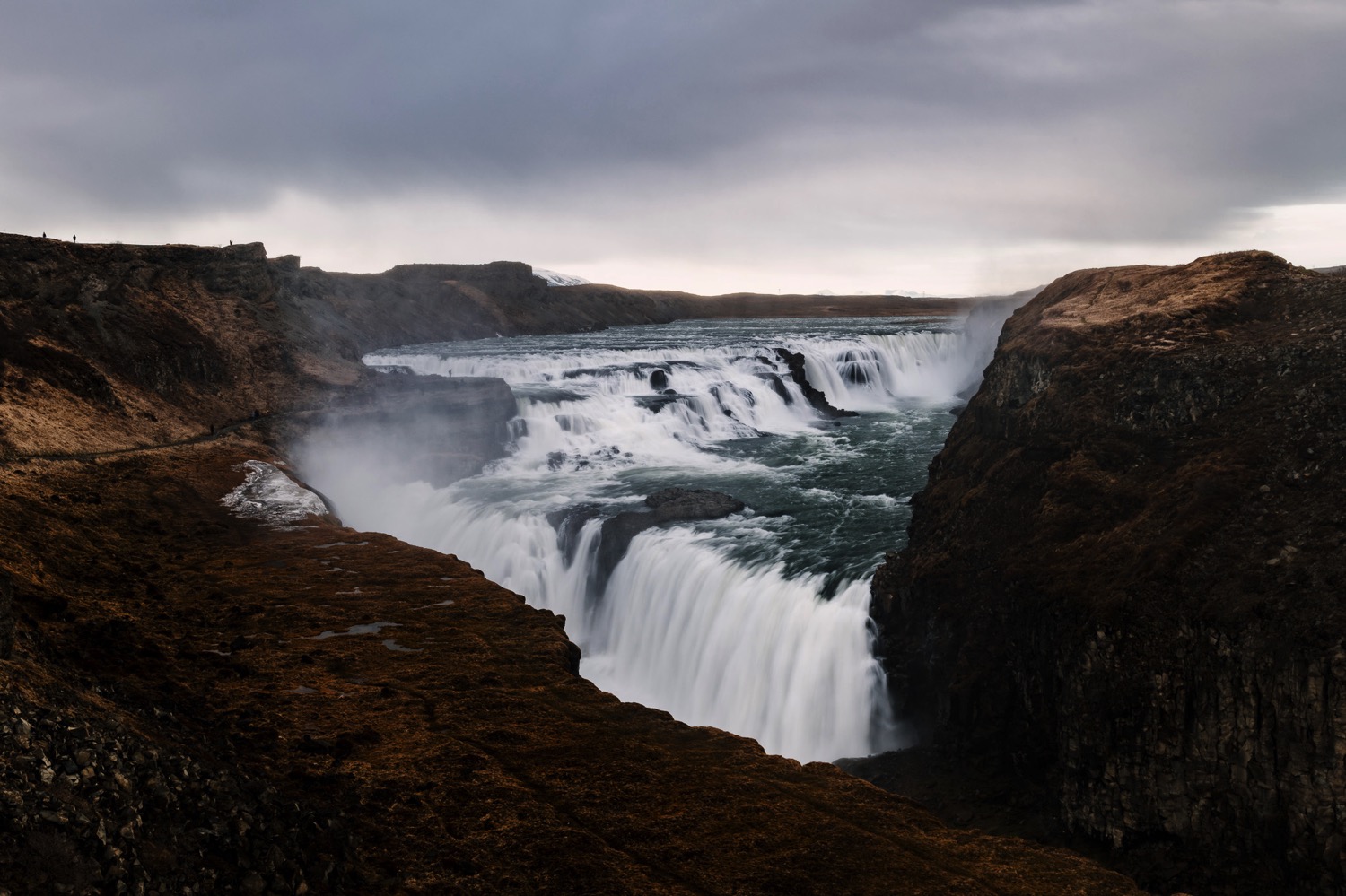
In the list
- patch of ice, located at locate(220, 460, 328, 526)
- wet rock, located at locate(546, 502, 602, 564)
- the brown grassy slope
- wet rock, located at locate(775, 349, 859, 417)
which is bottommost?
wet rock, located at locate(546, 502, 602, 564)

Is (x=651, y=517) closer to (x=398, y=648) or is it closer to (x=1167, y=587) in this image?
(x=398, y=648)

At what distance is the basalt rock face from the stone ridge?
369 cm

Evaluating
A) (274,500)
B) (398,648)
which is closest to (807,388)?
(274,500)

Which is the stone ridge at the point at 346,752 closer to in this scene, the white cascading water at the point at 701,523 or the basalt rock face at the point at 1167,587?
the basalt rock face at the point at 1167,587

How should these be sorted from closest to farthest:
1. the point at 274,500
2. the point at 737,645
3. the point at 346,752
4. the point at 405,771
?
the point at 405,771 < the point at 346,752 < the point at 737,645 < the point at 274,500

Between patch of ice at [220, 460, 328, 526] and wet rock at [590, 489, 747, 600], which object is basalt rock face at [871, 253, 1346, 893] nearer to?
wet rock at [590, 489, 747, 600]

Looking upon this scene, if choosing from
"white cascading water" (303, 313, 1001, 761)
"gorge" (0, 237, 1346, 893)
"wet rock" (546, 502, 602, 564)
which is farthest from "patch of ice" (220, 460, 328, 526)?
"wet rock" (546, 502, 602, 564)

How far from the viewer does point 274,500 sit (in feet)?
57.9

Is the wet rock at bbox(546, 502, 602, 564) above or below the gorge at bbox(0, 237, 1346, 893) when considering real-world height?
below

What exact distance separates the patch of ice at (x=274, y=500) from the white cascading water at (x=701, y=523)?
19.5ft

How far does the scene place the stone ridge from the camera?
5074 millimetres

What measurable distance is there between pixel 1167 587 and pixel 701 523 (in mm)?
13400

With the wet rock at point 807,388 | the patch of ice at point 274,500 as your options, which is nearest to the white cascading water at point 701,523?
the wet rock at point 807,388

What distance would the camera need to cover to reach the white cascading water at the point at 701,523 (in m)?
16.3
